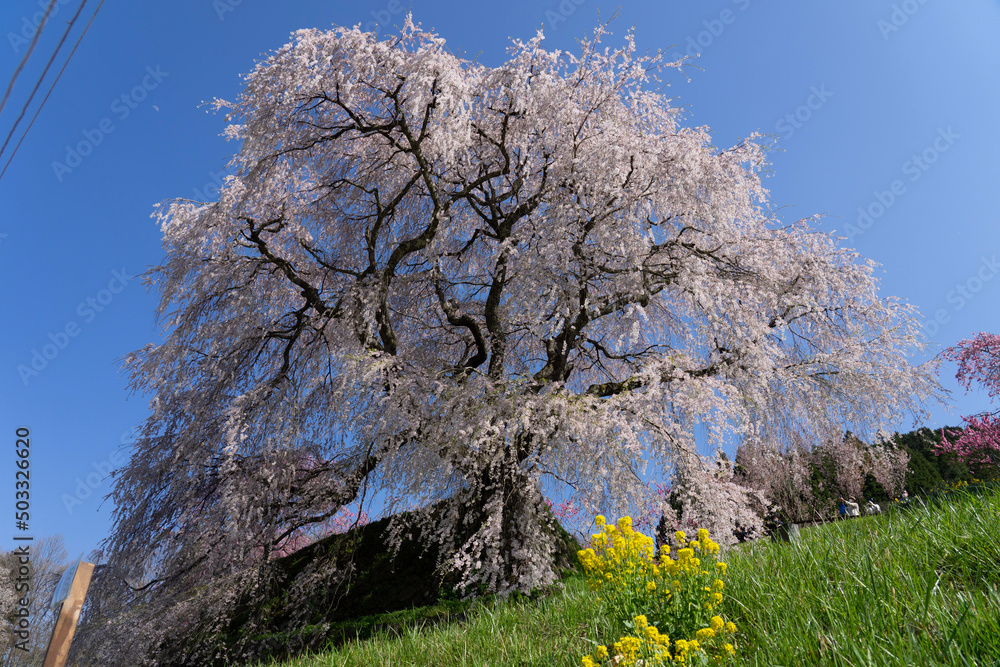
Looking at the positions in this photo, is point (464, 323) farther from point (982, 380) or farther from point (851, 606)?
point (982, 380)

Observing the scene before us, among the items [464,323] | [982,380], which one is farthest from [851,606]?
[982,380]

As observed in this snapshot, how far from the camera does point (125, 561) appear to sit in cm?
771

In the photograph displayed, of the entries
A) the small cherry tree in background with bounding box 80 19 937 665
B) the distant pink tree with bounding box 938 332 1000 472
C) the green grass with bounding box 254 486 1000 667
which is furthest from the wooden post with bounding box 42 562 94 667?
the distant pink tree with bounding box 938 332 1000 472

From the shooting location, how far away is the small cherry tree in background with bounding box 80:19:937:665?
23.4 feet

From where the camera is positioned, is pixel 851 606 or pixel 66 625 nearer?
pixel 851 606

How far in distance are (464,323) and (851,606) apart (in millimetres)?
7224

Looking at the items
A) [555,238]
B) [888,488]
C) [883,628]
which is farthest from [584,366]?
[888,488]

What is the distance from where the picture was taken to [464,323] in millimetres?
9203

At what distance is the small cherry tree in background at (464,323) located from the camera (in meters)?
7.14

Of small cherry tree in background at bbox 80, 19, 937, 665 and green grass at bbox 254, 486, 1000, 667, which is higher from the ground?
small cherry tree in background at bbox 80, 19, 937, 665

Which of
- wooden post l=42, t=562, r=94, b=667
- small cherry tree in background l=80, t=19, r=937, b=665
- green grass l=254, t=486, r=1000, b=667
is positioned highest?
small cherry tree in background l=80, t=19, r=937, b=665

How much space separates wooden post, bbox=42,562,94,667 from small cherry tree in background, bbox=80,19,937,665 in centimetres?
337

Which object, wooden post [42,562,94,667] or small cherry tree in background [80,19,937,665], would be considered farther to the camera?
small cherry tree in background [80,19,937,665]

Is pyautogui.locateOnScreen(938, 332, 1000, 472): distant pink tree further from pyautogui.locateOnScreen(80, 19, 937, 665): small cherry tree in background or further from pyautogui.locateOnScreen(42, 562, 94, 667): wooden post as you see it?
pyautogui.locateOnScreen(42, 562, 94, 667): wooden post
